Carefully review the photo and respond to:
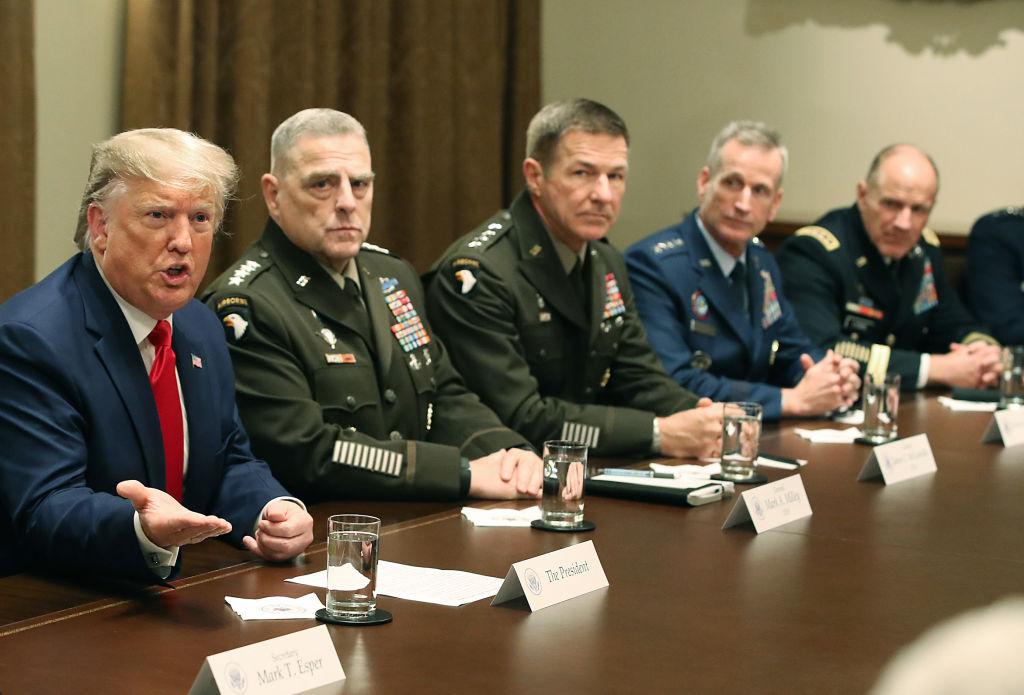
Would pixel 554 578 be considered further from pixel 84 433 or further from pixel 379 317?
pixel 379 317

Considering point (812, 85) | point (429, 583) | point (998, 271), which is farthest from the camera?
point (812, 85)

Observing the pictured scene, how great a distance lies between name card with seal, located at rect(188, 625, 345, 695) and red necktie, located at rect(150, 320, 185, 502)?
80 centimetres

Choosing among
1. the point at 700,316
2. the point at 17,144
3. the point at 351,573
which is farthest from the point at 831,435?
the point at 17,144

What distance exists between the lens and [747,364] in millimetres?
4352

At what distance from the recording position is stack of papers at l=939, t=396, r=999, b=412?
4.28 metres

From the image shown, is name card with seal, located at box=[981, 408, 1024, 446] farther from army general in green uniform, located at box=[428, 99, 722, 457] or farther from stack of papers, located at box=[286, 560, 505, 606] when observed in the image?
stack of papers, located at box=[286, 560, 505, 606]

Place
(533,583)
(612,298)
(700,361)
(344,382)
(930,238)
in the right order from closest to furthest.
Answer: (533,583), (344,382), (612,298), (700,361), (930,238)

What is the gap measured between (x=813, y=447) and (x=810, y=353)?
3.95 ft

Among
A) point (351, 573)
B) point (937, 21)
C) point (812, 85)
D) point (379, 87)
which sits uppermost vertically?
point (937, 21)

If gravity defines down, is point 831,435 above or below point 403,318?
below

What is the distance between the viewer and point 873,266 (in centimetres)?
522

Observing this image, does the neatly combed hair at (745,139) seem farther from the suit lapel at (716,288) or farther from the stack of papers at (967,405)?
the stack of papers at (967,405)

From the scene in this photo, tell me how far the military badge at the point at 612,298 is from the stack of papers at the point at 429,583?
73.7 inches

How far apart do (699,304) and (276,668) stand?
9.91 feet
